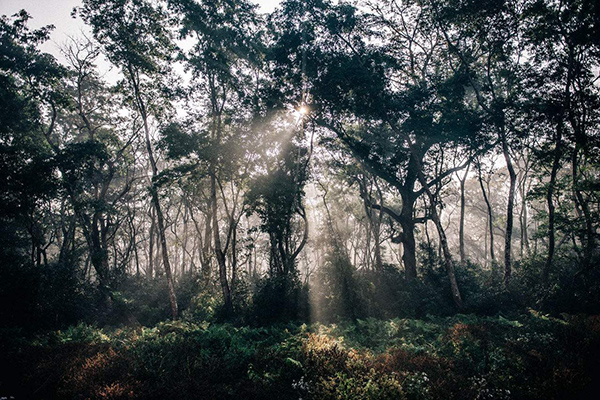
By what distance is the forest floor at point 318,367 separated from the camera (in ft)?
17.0

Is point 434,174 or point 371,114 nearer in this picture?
point 371,114

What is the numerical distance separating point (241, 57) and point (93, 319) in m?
17.8

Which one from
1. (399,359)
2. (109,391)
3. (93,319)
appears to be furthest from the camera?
(93,319)

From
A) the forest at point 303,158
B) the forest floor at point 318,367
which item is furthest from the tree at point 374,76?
the forest floor at point 318,367

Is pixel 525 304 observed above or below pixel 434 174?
below

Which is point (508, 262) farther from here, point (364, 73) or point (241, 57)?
point (241, 57)

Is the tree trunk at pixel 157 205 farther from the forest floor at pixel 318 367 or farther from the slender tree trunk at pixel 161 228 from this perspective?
the forest floor at pixel 318 367

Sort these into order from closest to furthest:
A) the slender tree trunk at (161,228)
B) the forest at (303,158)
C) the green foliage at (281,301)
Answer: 1. the forest at (303,158)
2. the green foliage at (281,301)
3. the slender tree trunk at (161,228)

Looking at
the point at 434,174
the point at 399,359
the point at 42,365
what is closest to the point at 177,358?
the point at 42,365

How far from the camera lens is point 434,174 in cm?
1811

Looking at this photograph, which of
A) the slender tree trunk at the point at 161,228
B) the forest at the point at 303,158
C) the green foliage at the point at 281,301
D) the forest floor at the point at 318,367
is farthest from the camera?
the slender tree trunk at the point at 161,228

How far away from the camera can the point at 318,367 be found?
6195 mm

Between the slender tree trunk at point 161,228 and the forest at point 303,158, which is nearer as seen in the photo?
the forest at point 303,158

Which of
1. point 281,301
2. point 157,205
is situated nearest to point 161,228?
point 157,205
